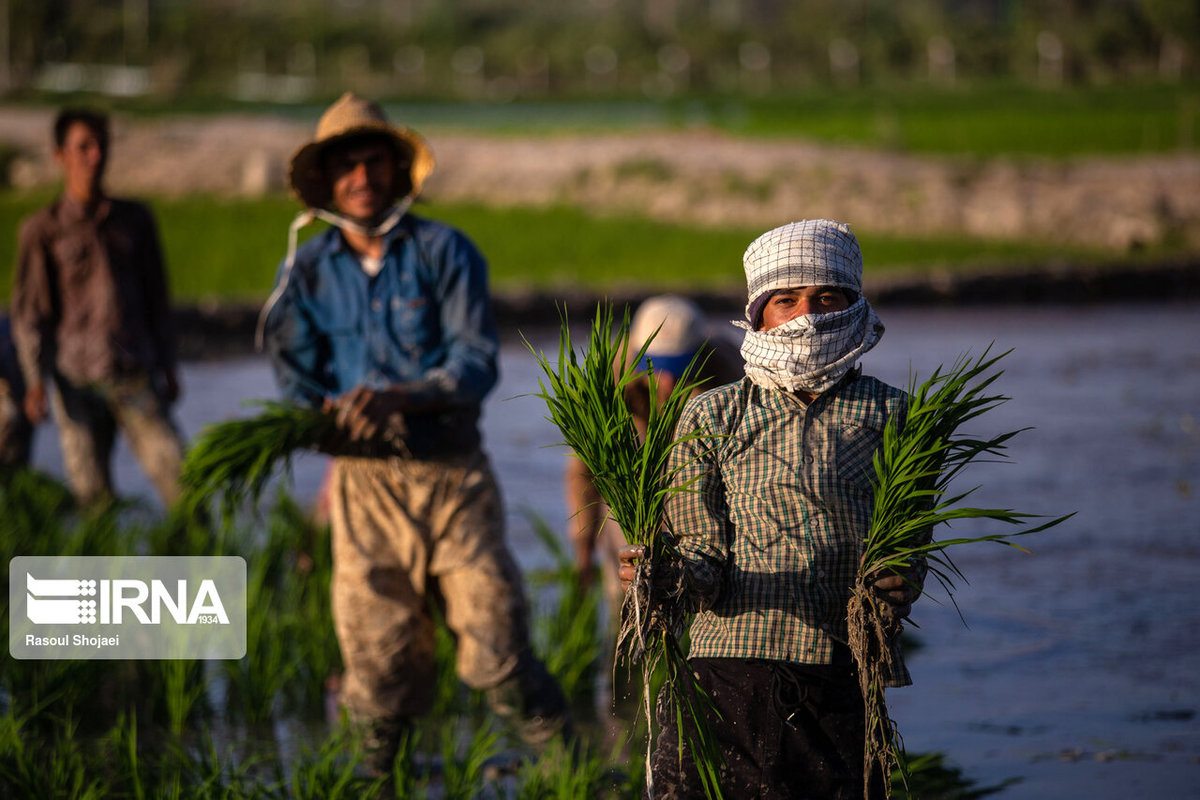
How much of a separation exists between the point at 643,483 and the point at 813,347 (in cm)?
37

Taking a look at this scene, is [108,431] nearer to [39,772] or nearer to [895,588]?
[39,772]

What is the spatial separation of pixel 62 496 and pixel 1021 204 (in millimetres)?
18330

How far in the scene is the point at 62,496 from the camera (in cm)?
735

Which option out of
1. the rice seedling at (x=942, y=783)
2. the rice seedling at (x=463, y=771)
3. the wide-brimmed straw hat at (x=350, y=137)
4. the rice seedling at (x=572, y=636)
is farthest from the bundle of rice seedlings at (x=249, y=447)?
the rice seedling at (x=942, y=783)

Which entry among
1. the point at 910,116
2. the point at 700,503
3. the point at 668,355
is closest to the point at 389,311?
the point at 668,355

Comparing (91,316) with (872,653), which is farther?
(91,316)

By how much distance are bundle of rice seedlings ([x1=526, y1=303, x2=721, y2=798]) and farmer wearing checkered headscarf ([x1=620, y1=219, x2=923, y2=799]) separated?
66mm

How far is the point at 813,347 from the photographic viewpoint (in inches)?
116

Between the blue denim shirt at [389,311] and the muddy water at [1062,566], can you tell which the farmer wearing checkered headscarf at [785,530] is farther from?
the blue denim shirt at [389,311]

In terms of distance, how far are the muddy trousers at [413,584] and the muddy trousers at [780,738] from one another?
139cm

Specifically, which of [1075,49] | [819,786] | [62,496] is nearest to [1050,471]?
[62,496]

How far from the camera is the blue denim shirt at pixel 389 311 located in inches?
174

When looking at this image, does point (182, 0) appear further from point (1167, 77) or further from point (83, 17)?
point (1167, 77)

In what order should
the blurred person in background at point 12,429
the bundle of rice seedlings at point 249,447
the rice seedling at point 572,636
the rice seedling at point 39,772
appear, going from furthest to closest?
the blurred person in background at point 12,429
the rice seedling at point 572,636
the bundle of rice seedlings at point 249,447
the rice seedling at point 39,772
